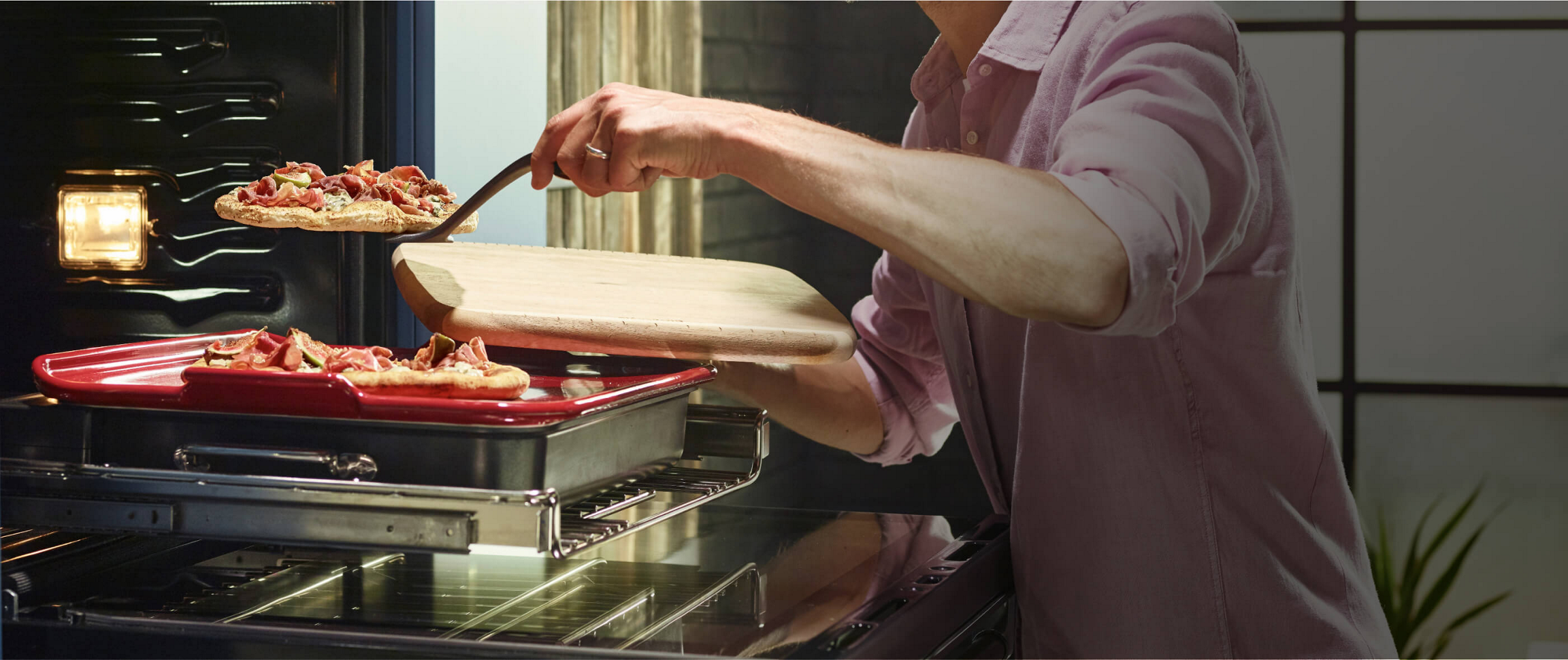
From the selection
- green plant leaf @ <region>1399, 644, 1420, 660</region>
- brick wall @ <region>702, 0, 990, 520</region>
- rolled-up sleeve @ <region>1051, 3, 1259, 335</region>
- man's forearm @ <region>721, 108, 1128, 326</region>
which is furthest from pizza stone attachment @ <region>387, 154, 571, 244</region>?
green plant leaf @ <region>1399, 644, 1420, 660</region>

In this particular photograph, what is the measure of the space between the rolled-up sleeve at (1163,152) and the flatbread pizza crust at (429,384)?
42cm

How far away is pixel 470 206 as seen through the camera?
120cm

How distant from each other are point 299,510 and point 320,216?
1.32 feet

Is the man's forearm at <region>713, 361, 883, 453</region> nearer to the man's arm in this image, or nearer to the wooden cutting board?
the wooden cutting board

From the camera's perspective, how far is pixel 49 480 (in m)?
0.88

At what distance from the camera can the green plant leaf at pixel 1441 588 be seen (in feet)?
9.57

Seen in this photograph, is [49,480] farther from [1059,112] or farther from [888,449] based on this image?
[888,449]

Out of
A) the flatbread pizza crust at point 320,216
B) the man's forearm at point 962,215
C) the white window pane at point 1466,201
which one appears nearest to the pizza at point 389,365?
the flatbread pizza crust at point 320,216

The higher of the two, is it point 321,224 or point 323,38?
point 323,38

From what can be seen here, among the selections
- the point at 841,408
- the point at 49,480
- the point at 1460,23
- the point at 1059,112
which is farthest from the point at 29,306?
the point at 1460,23

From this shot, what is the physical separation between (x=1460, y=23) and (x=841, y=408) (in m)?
2.38

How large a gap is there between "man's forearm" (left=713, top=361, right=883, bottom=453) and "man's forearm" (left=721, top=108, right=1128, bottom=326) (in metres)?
0.45

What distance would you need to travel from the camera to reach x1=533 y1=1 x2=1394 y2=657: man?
0.90 meters

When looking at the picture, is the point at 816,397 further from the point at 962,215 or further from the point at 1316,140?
the point at 1316,140
